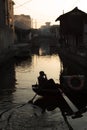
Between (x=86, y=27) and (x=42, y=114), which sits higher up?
(x=86, y=27)

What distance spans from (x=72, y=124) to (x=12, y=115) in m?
3.45

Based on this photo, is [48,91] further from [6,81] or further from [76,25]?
[76,25]

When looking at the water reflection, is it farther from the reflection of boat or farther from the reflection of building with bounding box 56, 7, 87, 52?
the reflection of building with bounding box 56, 7, 87, 52

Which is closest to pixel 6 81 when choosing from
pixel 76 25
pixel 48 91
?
pixel 48 91

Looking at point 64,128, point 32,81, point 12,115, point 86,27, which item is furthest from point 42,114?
point 86,27

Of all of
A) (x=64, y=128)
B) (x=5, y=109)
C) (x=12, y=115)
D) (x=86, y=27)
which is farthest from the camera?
(x=86, y=27)

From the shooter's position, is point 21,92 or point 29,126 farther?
point 21,92

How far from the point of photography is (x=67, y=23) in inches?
2382

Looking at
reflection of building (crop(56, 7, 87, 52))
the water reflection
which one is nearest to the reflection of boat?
the water reflection

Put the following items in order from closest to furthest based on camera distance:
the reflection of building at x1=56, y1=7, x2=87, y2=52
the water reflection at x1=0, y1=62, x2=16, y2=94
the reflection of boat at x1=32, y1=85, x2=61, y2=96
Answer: the reflection of boat at x1=32, y1=85, x2=61, y2=96, the water reflection at x1=0, y1=62, x2=16, y2=94, the reflection of building at x1=56, y1=7, x2=87, y2=52

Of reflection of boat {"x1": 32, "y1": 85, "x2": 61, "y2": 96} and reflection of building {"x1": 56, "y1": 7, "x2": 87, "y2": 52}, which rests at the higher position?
reflection of building {"x1": 56, "y1": 7, "x2": 87, "y2": 52}

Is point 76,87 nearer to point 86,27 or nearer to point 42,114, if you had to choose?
point 42,114

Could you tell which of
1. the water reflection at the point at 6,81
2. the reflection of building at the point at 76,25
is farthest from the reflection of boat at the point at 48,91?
the reflection of building at the point at 76,25

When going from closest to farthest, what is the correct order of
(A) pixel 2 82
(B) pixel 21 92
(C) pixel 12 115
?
(C) pixel 12 115 < (B) pixel 21 92 < (A) pixel 2 82
